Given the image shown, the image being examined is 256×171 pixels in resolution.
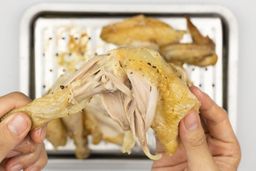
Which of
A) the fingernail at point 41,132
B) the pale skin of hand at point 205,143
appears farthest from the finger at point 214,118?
the fingernail at point 41,132

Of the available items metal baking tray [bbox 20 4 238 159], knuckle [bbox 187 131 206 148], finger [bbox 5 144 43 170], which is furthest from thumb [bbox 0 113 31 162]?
metal baking tray [bbox 20 4 238 159]

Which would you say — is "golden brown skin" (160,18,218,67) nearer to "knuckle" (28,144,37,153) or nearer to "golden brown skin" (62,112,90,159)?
"golden brown skin" (62,112,90,159)

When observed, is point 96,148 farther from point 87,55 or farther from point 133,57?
point 133,57

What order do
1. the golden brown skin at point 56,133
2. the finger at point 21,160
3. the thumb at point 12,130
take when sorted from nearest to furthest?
1. the thumb at point 12,130
2. the finger at point 21,160
3. the golden brown skin at point 56,133

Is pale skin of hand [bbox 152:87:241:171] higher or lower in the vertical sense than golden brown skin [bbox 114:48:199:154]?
lower

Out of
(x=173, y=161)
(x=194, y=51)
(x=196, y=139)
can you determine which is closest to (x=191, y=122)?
(x=196, y=139)

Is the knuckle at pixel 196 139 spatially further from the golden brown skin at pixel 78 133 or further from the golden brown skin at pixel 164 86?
the golden brown skin at pixel 78 133
